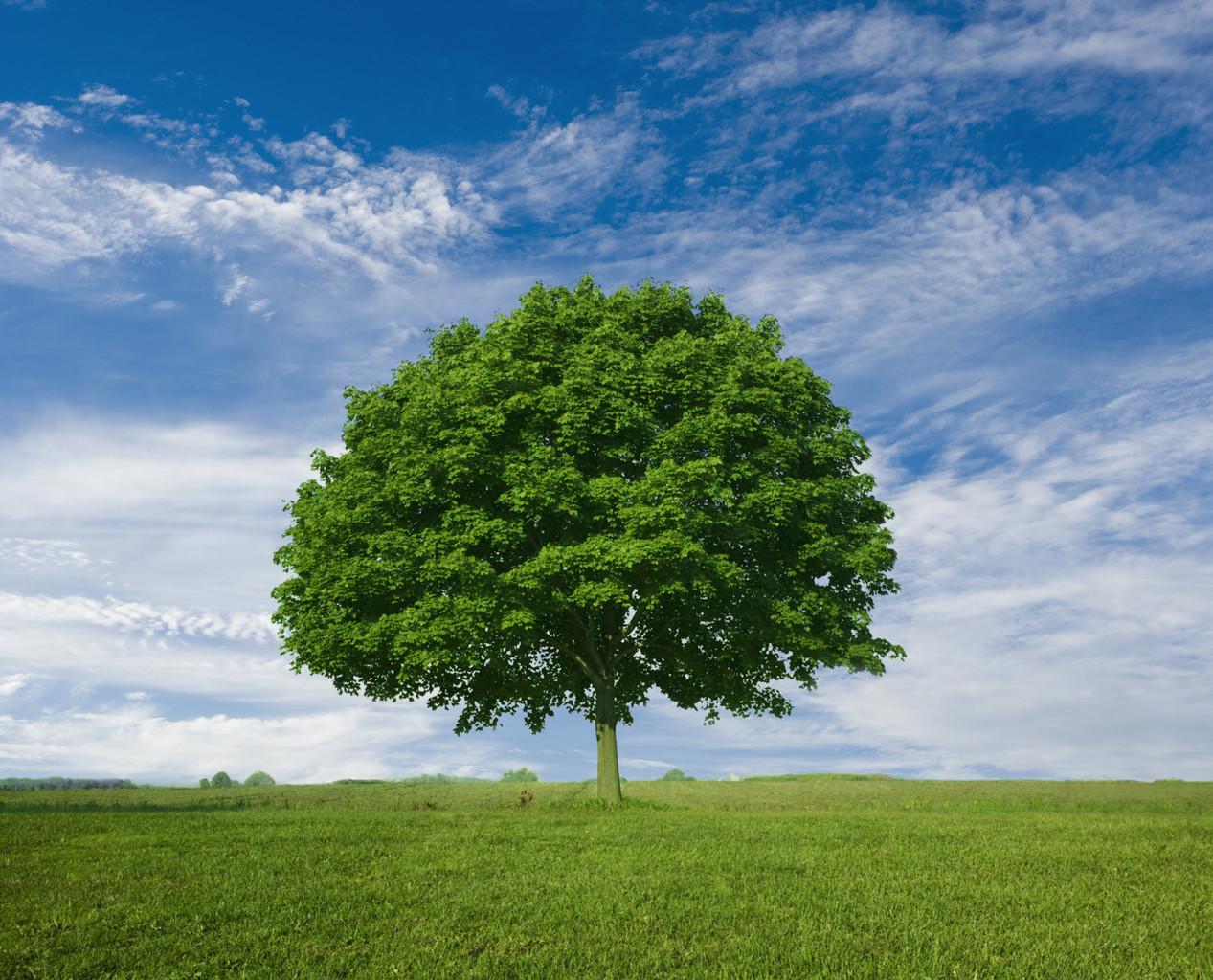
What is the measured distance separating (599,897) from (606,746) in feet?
63.7

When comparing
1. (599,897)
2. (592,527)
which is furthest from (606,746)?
(599,897)

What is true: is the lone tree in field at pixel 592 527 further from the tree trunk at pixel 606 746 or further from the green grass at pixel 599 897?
the green grass at pixel 599 897

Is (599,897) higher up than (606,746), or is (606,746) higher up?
(606,746)

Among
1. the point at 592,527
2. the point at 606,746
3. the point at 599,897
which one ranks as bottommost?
the point at 599,897

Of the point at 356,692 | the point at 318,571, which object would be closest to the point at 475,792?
the point at 356,692

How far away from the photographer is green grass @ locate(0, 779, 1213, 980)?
38.3ft

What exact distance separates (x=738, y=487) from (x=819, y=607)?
5012 mm

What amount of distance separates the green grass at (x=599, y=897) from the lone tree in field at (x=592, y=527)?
7.17m

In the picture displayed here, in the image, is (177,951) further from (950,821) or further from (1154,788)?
(1154,788)

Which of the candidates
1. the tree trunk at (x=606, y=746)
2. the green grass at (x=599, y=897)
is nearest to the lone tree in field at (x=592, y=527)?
the tree trunk at (x=606, y=746)

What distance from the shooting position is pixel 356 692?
34.9 meters

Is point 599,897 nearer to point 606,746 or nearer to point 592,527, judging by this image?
point 592,527

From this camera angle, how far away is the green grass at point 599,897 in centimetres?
1166

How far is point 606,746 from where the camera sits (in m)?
33.8
